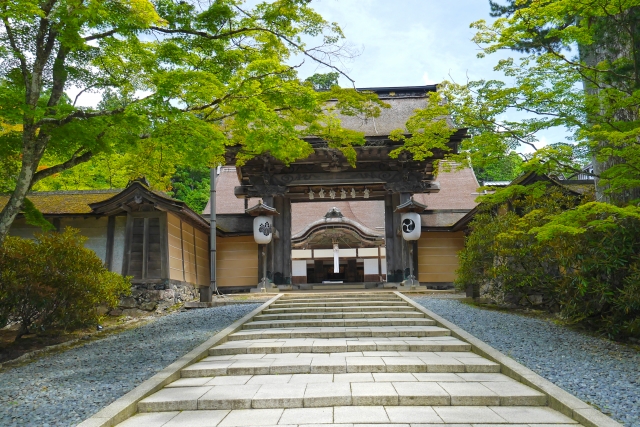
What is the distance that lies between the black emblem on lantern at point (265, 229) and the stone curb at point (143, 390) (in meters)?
7.08

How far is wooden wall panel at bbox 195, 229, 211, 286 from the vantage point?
1573 centimetres

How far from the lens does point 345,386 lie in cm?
470

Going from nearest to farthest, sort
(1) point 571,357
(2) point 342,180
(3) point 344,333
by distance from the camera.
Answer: (1) point 571,357 < (3) point 344,333 < (2) point 342,180

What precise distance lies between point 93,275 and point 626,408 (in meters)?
8.17

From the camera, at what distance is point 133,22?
20.0 feet

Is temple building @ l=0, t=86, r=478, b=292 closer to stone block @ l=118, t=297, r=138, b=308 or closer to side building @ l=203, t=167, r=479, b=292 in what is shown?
side building @ l=203, t=167, r=479, b=292

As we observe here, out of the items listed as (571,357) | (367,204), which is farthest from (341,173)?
(571,357)

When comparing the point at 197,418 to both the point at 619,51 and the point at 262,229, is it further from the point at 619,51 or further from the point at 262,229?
the point at 262,229

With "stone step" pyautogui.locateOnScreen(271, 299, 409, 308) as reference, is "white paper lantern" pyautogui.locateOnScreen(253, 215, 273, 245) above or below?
above

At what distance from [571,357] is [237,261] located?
1268 cm

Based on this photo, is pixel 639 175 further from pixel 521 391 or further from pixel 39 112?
pixel 39 112

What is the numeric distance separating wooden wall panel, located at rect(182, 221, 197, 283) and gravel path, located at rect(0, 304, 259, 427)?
5285mm

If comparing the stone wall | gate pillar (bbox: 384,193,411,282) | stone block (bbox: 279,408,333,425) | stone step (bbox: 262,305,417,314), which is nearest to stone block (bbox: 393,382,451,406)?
stone block (bbox: 279,408,333,425)

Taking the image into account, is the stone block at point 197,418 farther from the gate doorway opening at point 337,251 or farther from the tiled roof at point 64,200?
the gate doorway opening at point 337,251
